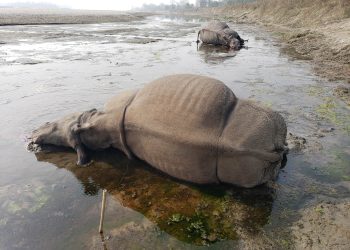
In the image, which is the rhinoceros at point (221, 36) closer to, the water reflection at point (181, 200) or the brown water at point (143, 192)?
the brown water at point (143, 192)

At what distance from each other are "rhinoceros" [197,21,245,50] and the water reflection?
1392cm

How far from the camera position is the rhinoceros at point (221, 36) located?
18.3 metres

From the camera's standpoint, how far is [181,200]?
4582mm

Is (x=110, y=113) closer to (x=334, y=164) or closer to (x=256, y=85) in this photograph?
(x=334, y=164)

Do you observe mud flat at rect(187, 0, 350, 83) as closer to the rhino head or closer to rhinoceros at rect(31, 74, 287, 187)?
rhinoceros at rect(31, 74, 287, 187)

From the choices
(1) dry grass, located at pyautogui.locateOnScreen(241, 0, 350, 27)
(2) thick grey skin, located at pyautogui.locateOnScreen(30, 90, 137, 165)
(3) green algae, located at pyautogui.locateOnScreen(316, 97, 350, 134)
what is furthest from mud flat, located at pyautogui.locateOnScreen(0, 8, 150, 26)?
(3) green algae, located at pyautogui.locateOnScreen(316, 97, 350, 134)

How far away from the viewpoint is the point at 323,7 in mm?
26641

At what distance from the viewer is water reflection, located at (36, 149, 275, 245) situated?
13.1 ft

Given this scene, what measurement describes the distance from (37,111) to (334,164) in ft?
20.5

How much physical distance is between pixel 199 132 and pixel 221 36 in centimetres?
1552

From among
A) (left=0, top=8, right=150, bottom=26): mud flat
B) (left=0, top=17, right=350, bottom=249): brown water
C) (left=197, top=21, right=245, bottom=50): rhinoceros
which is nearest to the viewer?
(left=0, top=17, right=350, bottom=249): brown water

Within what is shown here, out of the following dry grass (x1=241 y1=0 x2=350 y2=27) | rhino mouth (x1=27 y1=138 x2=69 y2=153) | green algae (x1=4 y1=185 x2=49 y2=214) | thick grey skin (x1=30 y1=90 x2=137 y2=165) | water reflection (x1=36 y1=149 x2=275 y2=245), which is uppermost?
thick grey skin (x1=30 y1=90 x2=137 y2=165)

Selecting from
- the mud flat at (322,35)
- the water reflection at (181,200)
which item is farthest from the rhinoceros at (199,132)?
the mud flat at (322,35)

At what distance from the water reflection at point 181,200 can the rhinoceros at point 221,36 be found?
548 inches
